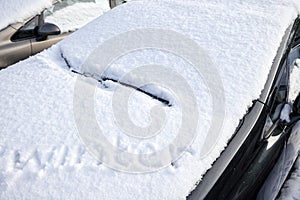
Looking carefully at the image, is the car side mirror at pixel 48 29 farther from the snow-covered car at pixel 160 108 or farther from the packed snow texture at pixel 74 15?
the snow-covered car at pixel 160 108

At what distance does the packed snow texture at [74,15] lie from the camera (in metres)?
3.32

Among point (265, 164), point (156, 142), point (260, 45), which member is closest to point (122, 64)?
point (156, 142)

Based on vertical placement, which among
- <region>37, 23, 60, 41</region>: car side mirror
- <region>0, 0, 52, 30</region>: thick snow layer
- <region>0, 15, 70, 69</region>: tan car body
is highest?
<region>0, 0, 52, 30</region>: thick snow layer

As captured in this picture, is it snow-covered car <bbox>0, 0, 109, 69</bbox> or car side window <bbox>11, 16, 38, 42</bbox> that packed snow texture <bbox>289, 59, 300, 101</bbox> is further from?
car side window <bbox>11, 16, 38, 42</bbox>

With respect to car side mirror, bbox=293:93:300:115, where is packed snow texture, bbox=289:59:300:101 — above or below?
above

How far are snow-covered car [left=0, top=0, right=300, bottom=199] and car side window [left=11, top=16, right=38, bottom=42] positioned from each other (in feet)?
3.63

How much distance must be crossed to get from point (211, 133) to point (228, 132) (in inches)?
3.5

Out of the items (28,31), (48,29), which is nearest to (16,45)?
(28,31)

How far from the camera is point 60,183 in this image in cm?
131

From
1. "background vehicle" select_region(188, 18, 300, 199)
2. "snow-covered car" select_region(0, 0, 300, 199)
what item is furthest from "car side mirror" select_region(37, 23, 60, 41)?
"background vehicle" select_region(188, 18, 300, 199)

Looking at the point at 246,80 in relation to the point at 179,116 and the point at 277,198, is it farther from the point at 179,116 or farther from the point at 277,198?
the point at 277,198

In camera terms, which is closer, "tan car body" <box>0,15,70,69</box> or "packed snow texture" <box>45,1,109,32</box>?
"tan car body" <box>0,15,70,69</box>

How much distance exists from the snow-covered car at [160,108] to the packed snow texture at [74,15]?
1.17 meters

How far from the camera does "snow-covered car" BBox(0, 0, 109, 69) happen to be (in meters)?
3.01
